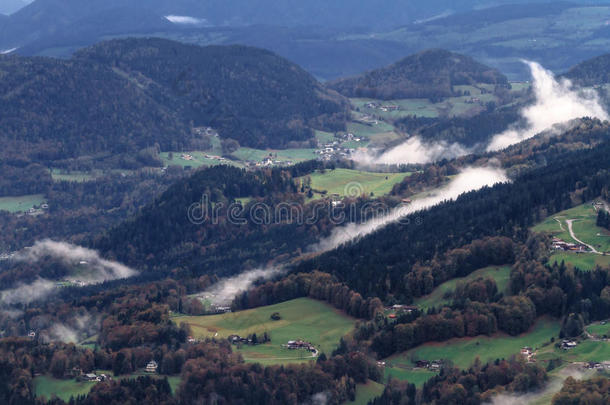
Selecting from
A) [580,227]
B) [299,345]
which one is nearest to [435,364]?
[299,345]

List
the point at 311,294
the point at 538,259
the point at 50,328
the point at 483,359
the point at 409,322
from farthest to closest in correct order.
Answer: the point at 50,328 → the point at 311,294 → the point at 538,259 → the point at 409,322 → the point at 483,359

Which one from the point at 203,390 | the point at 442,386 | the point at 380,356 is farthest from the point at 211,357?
the point at 442,386

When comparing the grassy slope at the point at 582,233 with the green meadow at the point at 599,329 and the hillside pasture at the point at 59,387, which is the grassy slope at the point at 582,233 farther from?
the hillside pasture at the point at 59,387

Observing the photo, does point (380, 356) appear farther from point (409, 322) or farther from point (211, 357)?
point (211, 357)

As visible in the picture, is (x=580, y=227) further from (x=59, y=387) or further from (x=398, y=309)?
(x=59, y=387)

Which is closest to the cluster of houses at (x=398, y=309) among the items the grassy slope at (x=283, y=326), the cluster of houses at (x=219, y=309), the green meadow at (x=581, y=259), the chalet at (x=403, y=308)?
the chalet at (x=403, y=308)
